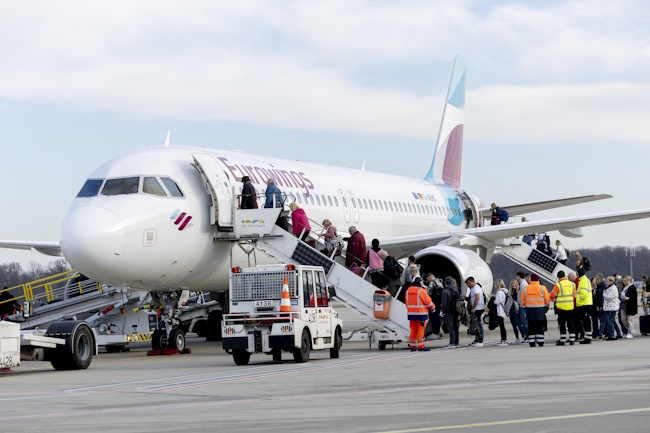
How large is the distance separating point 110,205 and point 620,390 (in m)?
10.9

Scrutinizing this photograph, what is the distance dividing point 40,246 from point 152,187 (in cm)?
844

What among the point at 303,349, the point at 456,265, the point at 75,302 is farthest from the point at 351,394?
the point at 75,302

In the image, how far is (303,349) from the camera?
672 inches

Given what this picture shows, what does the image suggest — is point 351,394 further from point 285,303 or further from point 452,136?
point 452,136

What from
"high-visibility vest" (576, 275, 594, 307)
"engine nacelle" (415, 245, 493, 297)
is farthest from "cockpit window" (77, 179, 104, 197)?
"high-visibility vest" (576, 275, 594, 307)

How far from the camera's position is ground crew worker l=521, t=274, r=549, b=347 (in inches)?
792

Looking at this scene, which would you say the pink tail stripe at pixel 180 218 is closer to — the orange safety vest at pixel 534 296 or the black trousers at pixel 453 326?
the black trousers at pixel 453 326

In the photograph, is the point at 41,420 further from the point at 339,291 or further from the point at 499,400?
the point at 339,291

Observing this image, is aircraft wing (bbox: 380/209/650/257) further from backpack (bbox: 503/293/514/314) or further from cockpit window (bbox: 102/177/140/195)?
cockpit window (bbox: 102/177/140/195)

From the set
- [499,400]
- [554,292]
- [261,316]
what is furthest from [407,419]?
[554,292]

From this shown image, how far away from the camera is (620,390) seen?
35.1ft

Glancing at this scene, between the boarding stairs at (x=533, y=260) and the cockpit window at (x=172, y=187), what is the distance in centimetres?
1141

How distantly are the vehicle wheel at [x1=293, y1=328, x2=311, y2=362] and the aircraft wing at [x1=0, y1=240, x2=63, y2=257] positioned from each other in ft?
36.8

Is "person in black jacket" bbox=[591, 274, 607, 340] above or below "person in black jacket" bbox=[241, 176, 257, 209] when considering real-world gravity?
below
